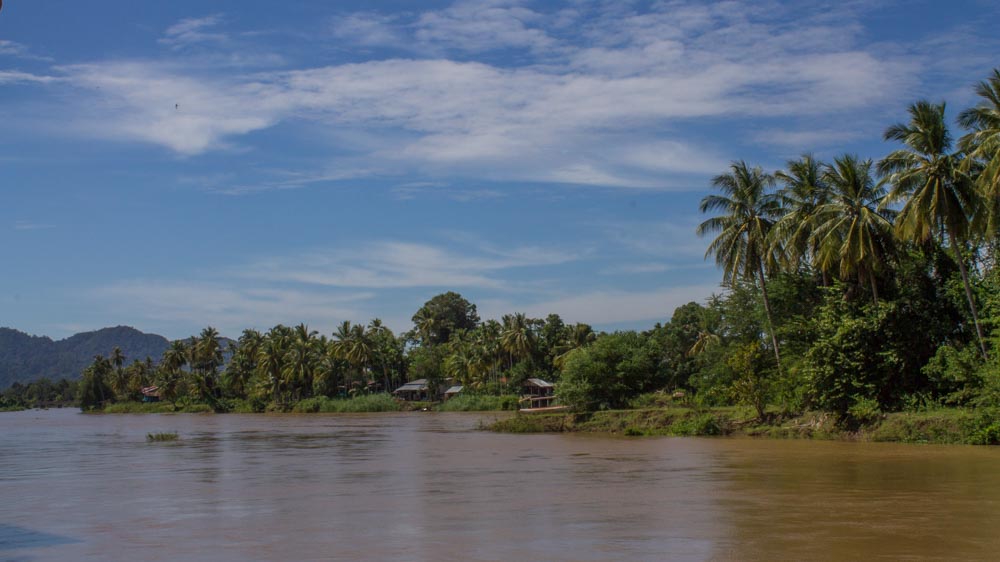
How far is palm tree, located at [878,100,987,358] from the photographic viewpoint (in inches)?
1124

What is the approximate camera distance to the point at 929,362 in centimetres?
3053

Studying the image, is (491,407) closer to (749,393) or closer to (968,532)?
(749,393)

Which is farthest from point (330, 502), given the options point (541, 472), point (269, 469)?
point (269, 469)

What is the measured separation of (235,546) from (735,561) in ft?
24.1

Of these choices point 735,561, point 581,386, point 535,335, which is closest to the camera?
point 735,561

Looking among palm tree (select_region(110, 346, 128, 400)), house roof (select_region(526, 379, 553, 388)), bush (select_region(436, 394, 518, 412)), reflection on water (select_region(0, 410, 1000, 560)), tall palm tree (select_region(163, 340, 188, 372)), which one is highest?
tall palm tree (select_region(163, 340, 188, 372))

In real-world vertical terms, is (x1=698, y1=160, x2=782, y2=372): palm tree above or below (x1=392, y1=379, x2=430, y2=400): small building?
above

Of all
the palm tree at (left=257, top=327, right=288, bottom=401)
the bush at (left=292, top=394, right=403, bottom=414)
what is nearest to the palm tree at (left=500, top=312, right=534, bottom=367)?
the bush at (left=292, top=394, right=403, bottom=414)

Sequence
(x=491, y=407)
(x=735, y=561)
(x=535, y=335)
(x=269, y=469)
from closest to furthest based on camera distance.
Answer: (x=735, y=561), (x=269, y=469), (x=491, y=407), (x=535, y=335)

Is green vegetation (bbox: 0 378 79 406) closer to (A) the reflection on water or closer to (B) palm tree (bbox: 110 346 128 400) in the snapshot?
(B) palm tree (bbox: 110 346 128 400)

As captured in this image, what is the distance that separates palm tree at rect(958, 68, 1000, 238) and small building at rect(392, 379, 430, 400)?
225ft

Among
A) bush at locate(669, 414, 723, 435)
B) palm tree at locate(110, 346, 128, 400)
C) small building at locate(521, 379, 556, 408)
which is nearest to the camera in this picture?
bush at locate(669, 414, 723, 435)

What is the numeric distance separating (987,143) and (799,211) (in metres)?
9.68

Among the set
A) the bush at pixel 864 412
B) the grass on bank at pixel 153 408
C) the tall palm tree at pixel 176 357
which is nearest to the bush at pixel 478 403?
the grass on bank at pixel 153 408
